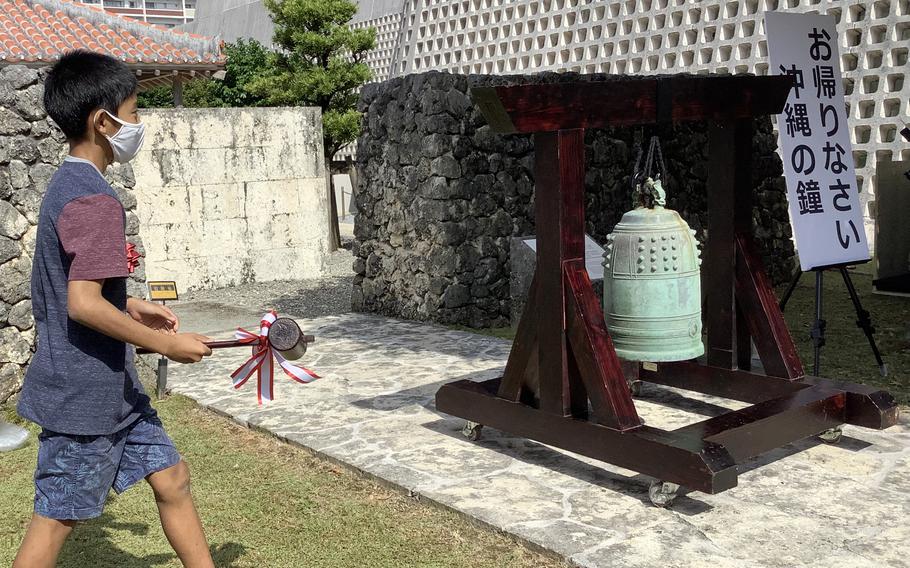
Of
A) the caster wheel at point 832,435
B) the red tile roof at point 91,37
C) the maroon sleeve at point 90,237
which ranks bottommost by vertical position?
the caster wheel at point 832,435

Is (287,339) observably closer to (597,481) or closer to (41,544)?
(41,544)

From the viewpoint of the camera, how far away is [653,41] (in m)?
13.0

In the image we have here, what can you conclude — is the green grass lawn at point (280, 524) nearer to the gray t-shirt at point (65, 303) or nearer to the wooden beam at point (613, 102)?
the gray t-shirt at point (65, 303)

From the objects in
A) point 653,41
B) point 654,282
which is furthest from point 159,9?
point 654,282

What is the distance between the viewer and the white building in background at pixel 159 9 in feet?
296

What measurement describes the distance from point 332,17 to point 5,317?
10.2 metres

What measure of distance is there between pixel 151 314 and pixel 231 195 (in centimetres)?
807

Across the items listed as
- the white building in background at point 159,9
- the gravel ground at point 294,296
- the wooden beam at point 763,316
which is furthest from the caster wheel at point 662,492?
the white building in background at point 159,9

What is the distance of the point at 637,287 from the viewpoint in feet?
14.3

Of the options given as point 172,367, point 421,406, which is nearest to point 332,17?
point 172,367

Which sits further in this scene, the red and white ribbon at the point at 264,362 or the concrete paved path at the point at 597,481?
the concrete paved path at the point at 597,481

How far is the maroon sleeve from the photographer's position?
2459 mm

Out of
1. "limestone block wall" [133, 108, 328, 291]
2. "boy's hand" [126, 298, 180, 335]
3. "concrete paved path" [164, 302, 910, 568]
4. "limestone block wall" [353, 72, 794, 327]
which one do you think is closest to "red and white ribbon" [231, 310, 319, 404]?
"boy's hand" [126, 298, 180, 335]

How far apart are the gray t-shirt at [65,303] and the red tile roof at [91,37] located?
975 cm
